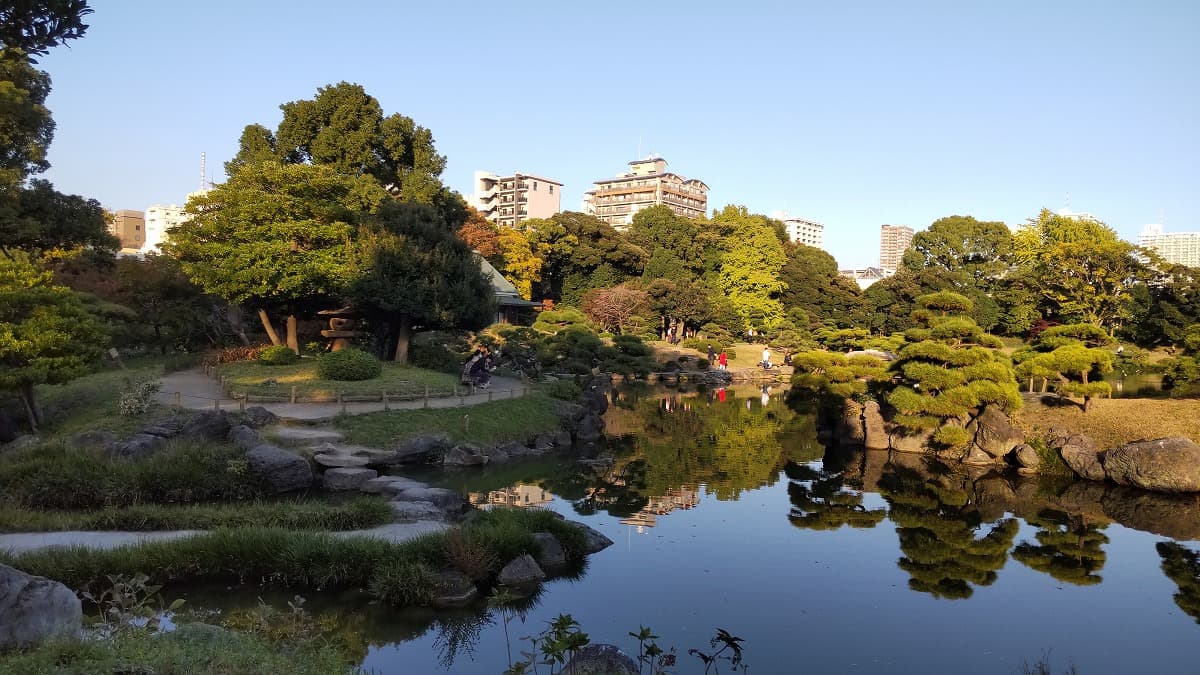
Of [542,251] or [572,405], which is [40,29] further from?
[542,251]

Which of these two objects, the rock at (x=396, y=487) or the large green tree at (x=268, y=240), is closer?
the rock at (x=396, y=487)

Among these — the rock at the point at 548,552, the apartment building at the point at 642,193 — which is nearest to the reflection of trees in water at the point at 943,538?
the rock at the point at 548,552

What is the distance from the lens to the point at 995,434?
1598cm

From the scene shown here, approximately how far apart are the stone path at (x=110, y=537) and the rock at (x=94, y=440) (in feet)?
12.0

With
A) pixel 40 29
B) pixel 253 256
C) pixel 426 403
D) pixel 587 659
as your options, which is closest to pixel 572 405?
pixel 426 403

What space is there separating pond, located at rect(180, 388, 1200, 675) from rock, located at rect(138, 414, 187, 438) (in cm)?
534

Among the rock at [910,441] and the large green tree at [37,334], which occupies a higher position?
the large green tree at [37,334]

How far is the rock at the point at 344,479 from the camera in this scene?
12352mm

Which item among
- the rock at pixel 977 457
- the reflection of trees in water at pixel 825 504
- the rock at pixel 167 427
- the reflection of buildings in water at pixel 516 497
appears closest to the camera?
the reflection of trees in water at pixel 825 504

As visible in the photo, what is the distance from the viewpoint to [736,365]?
3991 centimetres

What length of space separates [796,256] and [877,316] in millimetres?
11309

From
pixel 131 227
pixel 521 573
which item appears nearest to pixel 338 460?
pixel 521 573

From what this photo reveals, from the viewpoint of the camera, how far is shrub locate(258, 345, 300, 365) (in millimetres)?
20219

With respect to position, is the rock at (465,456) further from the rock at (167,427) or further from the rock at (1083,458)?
the rock at (1083,458)
